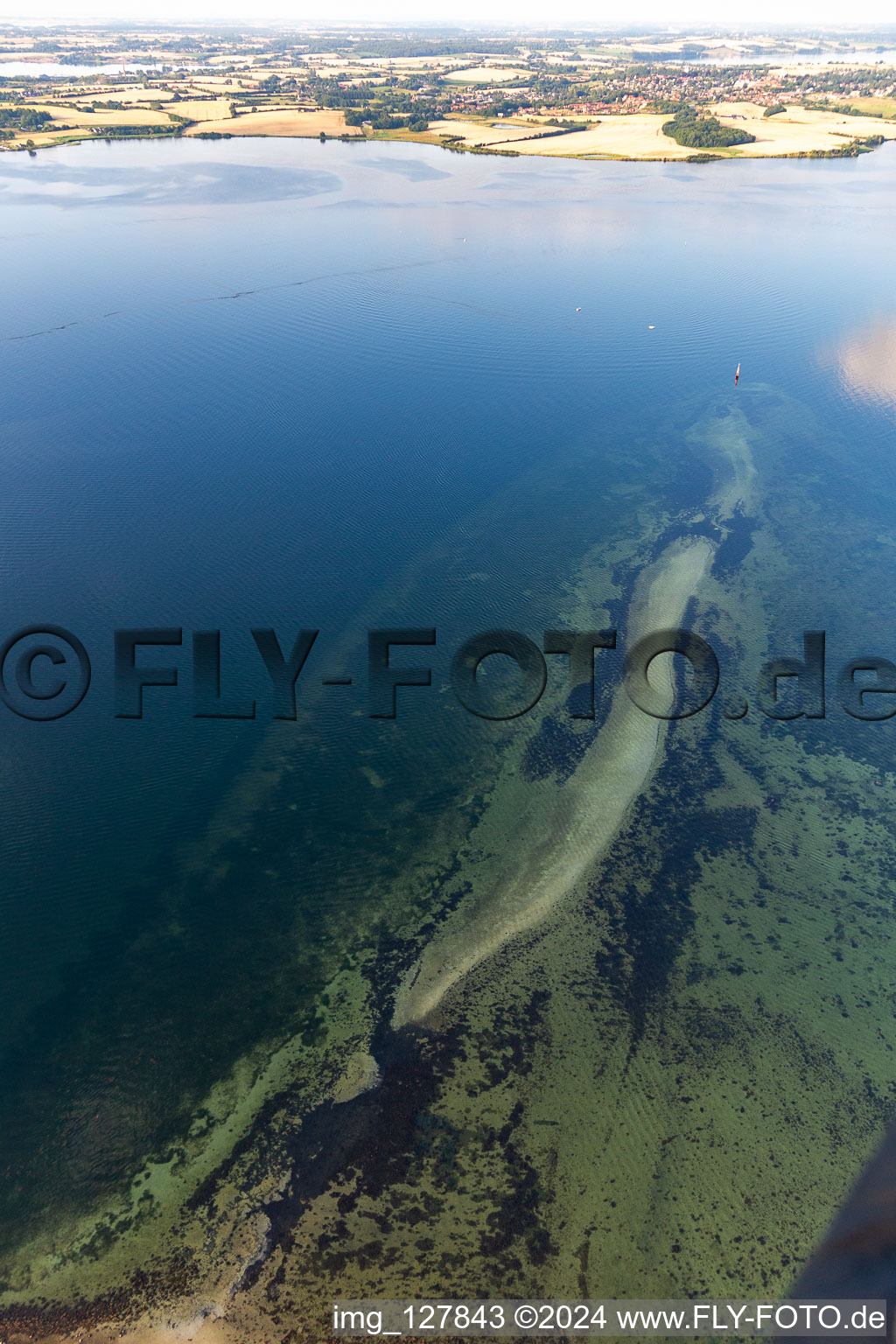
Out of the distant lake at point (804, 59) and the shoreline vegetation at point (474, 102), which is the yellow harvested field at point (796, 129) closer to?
the shoreline vegetation at point (474, 102)

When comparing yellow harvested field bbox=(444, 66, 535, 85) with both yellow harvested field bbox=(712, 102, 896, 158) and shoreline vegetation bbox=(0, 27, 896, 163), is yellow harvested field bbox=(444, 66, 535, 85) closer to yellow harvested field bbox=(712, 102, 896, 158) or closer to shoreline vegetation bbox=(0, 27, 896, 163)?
shoreline vegetation bbox=(0, 27, 896, 163)

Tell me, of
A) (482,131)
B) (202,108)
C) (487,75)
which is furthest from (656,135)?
(487,75)

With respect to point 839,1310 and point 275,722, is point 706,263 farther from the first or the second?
point 839,1310

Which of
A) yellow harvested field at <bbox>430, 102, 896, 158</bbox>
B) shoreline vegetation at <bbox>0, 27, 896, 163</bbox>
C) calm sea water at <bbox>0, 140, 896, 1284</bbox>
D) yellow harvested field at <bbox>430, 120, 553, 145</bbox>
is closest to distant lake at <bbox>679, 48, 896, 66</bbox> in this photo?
shoreline vegetation at <bbox>0, 27, 896, 163</bbox>

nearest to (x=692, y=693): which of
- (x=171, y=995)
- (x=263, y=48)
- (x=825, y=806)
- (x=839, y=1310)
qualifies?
(x=825, y=806)

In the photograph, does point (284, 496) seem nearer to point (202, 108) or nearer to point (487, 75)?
point (202, 108)

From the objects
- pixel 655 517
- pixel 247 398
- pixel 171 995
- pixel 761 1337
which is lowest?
pixel 761 1337

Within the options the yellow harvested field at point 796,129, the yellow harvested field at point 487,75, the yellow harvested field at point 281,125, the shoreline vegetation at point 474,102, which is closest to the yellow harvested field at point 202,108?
the shoreline vegetation at point 474,102
